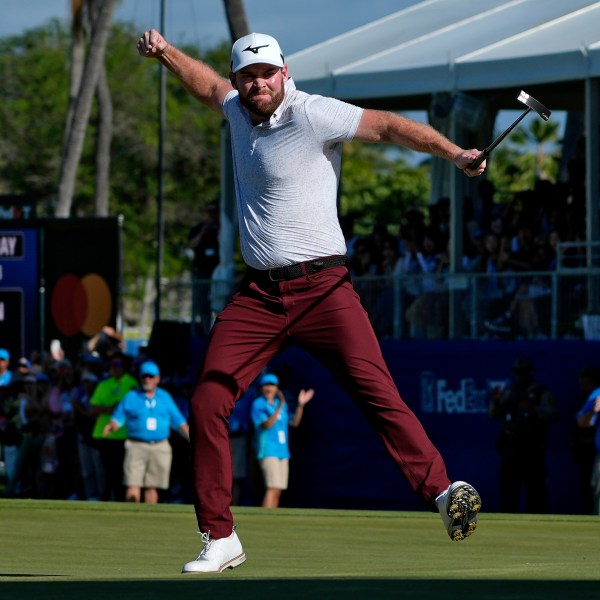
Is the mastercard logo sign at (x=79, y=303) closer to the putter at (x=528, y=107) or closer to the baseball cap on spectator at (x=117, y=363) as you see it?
the baseball cap on spectator at (x=117, y=363)

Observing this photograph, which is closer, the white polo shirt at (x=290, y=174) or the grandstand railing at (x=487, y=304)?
the white polo shirt at (x=290, y=174)

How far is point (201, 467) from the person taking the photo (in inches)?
291

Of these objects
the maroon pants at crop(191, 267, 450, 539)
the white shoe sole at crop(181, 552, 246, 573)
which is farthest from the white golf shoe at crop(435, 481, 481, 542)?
the white shoe sole at crop(181, 552, 246, 573)

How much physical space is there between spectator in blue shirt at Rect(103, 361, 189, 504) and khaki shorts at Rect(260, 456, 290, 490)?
1027 millimetres

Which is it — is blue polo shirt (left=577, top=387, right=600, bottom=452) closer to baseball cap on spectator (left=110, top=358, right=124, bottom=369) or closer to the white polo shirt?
baseball cap on spectator (left=110, top=358, right=124, bottom=369)

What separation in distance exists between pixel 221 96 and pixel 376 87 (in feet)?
47.9

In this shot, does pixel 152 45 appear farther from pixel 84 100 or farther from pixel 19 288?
pixel 84 100

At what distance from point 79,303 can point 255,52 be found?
16027 mm

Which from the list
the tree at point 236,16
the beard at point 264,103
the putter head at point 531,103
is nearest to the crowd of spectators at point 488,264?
the tree at point 236,16

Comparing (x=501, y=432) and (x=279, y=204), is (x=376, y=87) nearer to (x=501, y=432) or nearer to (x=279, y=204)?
(x=501, y=432)

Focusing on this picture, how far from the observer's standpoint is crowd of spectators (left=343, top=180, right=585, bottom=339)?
18516 mm

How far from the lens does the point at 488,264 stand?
19.6 m

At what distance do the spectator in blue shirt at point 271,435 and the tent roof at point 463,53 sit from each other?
4.67m

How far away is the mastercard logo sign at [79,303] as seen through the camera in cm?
2273
